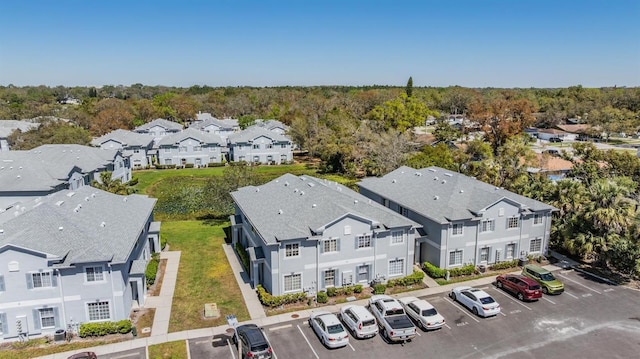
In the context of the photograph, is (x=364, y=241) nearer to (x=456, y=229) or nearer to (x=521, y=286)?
(x=456, y=229)

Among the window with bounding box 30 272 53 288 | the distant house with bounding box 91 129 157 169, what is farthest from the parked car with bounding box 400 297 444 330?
the distant house with bounding box 91 129 157 169

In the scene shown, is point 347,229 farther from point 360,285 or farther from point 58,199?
point 58,199

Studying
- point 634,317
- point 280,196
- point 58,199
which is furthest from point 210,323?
point 634,317

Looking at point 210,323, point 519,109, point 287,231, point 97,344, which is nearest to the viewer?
point 97,344

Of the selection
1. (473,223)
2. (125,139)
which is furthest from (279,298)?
(125,139)

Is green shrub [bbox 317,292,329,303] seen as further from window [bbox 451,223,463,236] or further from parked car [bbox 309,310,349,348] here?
window [bbox 451,223,463,236]
